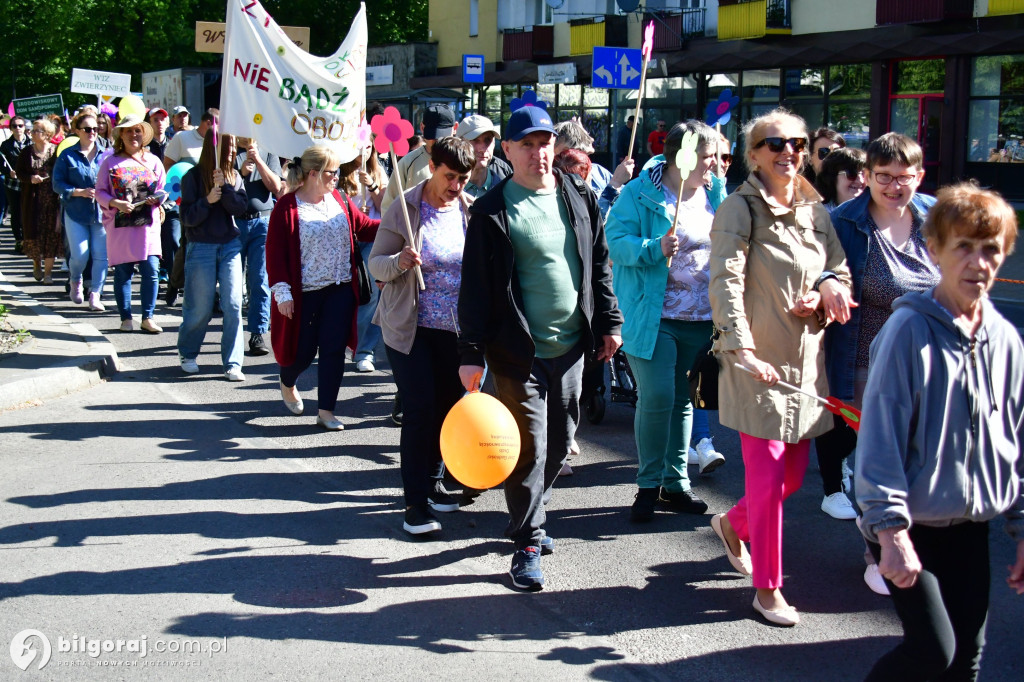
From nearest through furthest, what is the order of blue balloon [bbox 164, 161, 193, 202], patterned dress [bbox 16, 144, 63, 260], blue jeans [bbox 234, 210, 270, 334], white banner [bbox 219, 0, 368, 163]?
white banner [bbox 219, 0, 368, 163]
blue jeans [bbox 234, 210, 270, 334]
blue balloon [bbox 164, 161, 193, 202]
patterned dress [bbox 16, 144, 63, 260]

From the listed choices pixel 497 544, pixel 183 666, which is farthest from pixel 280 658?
pixel 497 544

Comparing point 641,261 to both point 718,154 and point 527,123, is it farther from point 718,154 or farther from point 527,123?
point 527,123

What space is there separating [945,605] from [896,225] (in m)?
2.30

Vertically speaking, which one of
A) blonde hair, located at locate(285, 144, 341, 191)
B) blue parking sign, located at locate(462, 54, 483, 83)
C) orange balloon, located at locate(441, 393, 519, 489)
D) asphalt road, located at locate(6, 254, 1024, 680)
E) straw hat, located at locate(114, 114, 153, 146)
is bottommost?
asphalt road, located at locate(6, 254, 1024, 680)

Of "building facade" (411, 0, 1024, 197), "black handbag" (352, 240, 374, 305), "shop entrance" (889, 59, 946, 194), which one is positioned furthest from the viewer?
"shop entrance" (889, 59, 946, 194)

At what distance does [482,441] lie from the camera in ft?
14.0

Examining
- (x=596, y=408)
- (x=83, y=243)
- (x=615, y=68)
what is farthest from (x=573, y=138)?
(x=615, y=68)

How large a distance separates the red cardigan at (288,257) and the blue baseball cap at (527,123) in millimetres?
2768

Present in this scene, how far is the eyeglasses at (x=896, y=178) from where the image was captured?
470 cm

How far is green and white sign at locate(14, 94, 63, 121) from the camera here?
78.2 feet

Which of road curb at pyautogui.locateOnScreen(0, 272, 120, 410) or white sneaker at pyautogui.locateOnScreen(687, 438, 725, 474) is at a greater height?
road curb at pyautogui.locateOnScreen(0, 272, 120, 410)

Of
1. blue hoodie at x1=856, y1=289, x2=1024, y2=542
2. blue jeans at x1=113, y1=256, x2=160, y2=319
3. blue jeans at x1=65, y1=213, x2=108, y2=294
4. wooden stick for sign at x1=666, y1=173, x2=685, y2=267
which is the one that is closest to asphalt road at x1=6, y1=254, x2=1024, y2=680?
blue hoodie at x1=856, y1=289, x2=1024, y2=542

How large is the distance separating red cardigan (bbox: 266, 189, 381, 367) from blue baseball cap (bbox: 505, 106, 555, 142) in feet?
9.08

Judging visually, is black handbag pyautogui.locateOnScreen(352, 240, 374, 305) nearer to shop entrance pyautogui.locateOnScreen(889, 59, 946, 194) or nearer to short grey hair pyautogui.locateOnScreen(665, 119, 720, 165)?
short grey hair pyautogui.locateOnScreen(665, 119, 720, 165)
